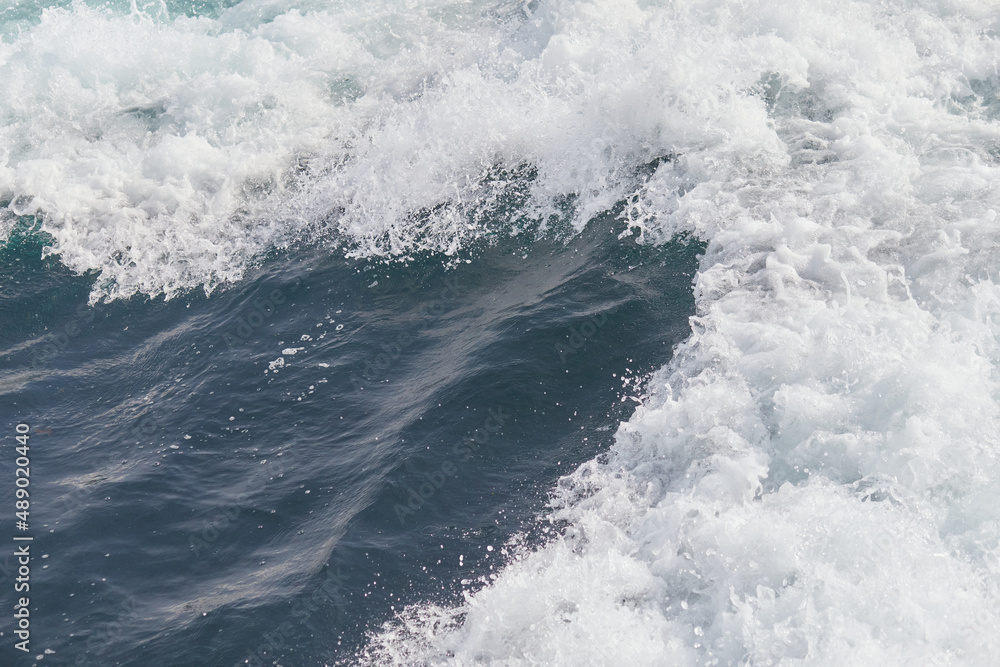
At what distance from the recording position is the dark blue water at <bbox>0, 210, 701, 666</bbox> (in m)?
6.73

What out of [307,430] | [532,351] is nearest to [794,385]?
[532,351]

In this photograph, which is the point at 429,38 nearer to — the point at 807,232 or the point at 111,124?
the point at 111,124

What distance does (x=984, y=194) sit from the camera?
8984 millimetres

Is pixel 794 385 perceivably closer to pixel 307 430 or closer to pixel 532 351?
pixel 532 351

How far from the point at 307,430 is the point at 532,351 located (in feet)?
8.37

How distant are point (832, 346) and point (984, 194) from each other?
3498 mm

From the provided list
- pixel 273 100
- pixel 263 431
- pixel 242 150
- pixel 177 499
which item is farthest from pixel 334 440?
pixel 273 100

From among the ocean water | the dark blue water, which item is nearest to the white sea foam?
the ocean water

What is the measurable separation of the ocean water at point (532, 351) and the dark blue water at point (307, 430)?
39mm

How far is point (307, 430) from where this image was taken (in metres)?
8.38

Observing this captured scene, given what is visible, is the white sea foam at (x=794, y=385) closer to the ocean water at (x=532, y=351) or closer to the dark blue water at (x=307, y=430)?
the ocean water at (x=532, y=351)

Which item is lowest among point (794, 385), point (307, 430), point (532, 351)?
point (794, 385)

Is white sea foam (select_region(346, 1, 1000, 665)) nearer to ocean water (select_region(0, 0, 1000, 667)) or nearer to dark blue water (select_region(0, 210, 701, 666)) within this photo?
ocean water (select_region(0, 0, 1000, 667))

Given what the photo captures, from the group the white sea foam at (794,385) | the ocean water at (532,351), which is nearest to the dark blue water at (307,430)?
the ocean water at (532,351)
